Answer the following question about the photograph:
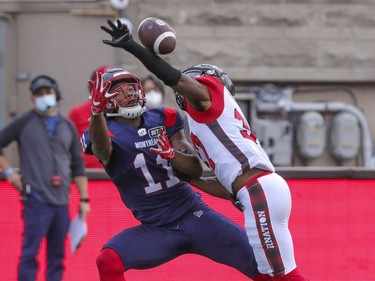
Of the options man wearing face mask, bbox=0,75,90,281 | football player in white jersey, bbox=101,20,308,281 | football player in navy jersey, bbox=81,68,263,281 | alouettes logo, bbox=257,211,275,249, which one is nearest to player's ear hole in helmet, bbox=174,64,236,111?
football player in white jersey, bbox=101,20,308,281

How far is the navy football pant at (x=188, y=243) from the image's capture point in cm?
691

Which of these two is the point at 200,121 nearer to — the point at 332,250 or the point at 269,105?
the point at 332,250

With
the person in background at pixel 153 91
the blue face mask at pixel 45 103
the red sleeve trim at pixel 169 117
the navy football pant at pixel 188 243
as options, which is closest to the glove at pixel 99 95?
the red sleeve trim at pixel 169 117

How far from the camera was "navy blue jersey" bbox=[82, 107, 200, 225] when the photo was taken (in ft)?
22.9

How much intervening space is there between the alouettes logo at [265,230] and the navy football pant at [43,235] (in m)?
Result: 2.29

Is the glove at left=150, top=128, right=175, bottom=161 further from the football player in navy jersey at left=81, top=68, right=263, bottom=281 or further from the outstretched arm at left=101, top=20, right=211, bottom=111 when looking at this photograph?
the outstretched arm at left=101, top=20, right=211, bottom=111

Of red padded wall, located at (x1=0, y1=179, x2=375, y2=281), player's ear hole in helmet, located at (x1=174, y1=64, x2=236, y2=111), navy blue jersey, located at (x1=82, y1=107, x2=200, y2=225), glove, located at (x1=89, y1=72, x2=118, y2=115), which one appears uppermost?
player's ear hole in helmet, located at (x1=174, y1=64, x2=236, y2=111)

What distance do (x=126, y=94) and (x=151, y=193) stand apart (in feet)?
2.17

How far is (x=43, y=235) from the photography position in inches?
327

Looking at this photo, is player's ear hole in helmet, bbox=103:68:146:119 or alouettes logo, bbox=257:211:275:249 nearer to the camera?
alouettes logo, bbox=257:211:275:249

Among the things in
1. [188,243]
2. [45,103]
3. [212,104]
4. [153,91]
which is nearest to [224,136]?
[212,104]

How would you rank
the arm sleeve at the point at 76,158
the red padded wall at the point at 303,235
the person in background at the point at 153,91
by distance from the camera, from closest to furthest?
1. the red padded wall at the point at 303,235
2. the arm sleeve at the point at 76,158
3. the person in background at the point at 153,91

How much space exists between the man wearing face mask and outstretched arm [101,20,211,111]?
2.32 m

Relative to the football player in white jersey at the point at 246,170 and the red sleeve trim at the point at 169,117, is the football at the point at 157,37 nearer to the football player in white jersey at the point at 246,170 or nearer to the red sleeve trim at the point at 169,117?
the football player in white jersey at the point at 246,170
